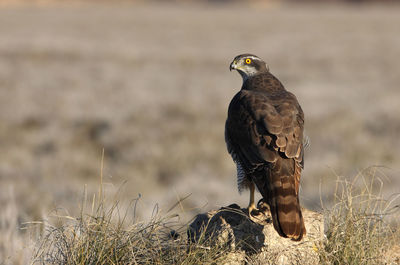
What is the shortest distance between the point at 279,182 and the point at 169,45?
104 feet

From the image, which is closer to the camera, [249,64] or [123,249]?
[123,249]

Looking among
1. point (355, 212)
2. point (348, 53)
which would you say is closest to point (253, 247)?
point (355, 212)

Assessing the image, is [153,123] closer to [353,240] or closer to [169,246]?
[169,246]

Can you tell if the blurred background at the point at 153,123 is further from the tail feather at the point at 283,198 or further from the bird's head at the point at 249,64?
the bird's head at the point at 249,64

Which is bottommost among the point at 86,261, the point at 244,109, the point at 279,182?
the point at 86,261

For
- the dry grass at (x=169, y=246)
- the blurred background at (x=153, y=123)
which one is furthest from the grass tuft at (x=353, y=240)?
the blurred background at (x=153, y=123)

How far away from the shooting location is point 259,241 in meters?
3.40

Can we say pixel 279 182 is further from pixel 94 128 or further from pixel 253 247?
pixel 94 128

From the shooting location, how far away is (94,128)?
13695 millimetres

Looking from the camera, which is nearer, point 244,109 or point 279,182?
point 279,182

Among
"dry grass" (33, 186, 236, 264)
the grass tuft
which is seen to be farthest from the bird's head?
"dry grass" (33, 186, 236, 264)

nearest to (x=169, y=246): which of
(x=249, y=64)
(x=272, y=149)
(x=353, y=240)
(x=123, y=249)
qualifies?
(x=123, y=249)

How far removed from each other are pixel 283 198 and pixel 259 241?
0.30 m

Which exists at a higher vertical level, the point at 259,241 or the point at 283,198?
the point at 283,198
